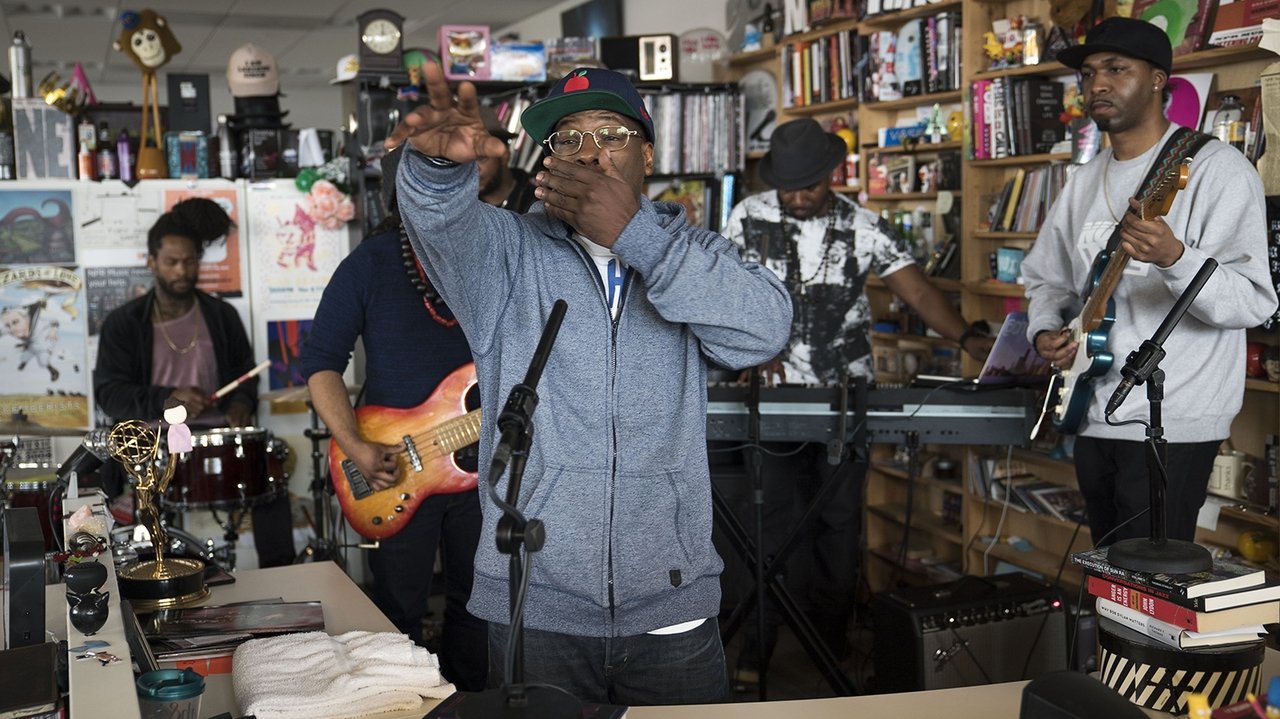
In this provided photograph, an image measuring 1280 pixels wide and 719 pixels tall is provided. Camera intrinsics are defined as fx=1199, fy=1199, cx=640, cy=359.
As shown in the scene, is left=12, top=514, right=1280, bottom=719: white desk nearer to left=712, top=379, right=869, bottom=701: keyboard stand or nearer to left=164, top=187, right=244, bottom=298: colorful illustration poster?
left=712, top=379, right=869, bottom=701: keyboard stand

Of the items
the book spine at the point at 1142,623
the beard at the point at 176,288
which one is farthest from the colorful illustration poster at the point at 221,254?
the book spine at the point at 1142,623

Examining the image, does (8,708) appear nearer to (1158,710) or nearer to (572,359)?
(572,359)

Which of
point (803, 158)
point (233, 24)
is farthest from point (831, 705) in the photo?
point (233, 24)

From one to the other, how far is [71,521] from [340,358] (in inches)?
38.1

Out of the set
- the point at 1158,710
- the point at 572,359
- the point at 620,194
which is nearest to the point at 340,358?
the point at 572,359

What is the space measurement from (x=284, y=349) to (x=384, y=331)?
6.74ft

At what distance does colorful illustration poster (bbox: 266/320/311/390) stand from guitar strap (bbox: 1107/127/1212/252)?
10.6 ft

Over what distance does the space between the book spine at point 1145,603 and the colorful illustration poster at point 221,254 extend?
12.4ft

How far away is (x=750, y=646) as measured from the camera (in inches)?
150

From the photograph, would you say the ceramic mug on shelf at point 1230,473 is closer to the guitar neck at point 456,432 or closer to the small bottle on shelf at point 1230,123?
the small bottle on shelf at point 1230,123

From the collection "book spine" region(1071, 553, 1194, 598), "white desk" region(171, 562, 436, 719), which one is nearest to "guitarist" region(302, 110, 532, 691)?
"white desk" region(171, 562, 436, 719)

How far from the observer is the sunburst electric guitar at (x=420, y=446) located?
3.04m

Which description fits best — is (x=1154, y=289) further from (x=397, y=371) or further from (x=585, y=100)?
(x=397, y=371)

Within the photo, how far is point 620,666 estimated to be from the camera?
6.24 ft
